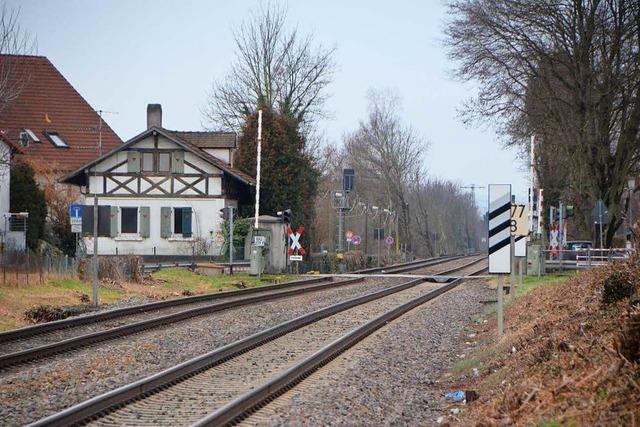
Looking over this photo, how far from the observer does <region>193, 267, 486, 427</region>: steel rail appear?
27.6 feet

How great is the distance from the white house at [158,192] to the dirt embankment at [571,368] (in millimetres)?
37321

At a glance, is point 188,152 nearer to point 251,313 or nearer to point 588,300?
point 251,313

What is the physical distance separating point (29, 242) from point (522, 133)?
21.7 metres

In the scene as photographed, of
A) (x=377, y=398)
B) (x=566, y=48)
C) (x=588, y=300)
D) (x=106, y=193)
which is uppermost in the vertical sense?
(x=566, y=48)

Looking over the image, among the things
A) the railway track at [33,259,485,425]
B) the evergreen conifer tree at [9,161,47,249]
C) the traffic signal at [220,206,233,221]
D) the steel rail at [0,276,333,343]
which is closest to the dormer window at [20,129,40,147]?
the evergreen conifer tree at [9,161,47,249]

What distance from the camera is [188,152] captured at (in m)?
49.7

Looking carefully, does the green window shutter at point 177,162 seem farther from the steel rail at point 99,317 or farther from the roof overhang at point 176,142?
the steel rail at point 99,317

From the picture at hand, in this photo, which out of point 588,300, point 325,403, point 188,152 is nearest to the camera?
point 325,403

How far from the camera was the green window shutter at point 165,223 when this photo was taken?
49500mm

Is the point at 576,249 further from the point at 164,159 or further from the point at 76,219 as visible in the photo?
the point at 164,159

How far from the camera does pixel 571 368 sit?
7812 millimetres

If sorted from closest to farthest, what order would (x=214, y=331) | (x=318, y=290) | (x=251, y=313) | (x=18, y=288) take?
1. (x=214, y=331)
2. (x=251, y=313)
3. (x=18, y=288)
4. (x=318, y=290)

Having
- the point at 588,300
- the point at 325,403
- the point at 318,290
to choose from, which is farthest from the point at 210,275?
the point at 325,403

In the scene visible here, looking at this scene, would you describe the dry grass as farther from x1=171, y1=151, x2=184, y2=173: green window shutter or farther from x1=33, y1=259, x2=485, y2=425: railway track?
x1=171, y1=151, x2=184, y2=173: green window shutter
